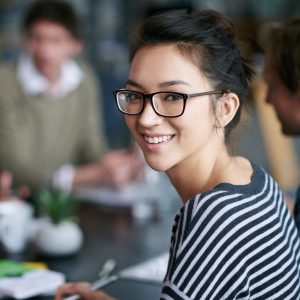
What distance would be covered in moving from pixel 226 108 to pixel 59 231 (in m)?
0.74

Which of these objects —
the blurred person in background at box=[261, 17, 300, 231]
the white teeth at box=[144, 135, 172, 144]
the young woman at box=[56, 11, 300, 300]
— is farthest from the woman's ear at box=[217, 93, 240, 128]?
the blurred person in background at box=[261, 17, 300, 231]

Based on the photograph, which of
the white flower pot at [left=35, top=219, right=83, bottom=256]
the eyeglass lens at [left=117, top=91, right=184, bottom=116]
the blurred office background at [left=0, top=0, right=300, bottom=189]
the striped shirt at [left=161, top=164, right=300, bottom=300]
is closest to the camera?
the striped shirt at [left=161, top=164, right=300, bottom=300]

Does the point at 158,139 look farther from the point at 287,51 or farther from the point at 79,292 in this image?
the point at 287,51

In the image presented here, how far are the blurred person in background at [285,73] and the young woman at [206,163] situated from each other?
358mm

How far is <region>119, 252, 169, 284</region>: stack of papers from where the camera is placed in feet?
5.06

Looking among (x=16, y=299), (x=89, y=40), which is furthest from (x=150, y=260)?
(x=89, y=40)

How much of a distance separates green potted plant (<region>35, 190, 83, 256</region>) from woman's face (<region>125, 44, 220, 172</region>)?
0.63m

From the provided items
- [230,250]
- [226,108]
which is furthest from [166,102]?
[230,250]

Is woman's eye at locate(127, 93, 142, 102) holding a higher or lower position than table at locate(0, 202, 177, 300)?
higher

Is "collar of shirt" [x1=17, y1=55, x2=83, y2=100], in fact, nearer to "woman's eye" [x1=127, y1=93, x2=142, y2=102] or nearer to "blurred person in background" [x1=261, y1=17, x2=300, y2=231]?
"blurred person in background" [x1=261, y1=17, x2=300, y2=231]

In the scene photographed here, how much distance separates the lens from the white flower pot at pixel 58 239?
171 cm

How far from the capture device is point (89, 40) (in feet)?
19.4

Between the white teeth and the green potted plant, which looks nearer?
the white teeth

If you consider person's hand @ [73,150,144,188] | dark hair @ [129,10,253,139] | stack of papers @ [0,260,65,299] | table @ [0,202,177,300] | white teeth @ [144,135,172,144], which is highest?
dark hair @ [129,10,253,139]
